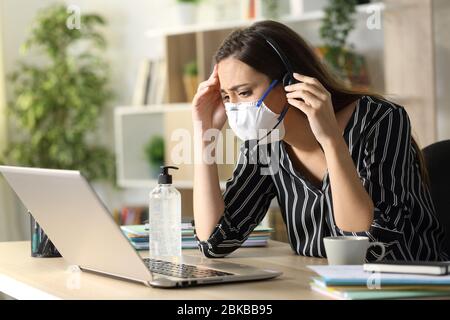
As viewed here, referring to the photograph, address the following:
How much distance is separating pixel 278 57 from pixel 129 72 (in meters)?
3.01

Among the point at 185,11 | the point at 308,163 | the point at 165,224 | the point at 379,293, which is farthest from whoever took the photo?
the point at 185,11

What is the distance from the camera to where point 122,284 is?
1381mm

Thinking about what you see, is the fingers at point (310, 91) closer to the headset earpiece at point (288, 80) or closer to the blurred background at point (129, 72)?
the headset earpiece at point (288, 80)

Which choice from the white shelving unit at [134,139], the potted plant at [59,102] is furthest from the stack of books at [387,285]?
the potted plant at [59,102]

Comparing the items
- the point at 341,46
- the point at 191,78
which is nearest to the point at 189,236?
the point at 341,46

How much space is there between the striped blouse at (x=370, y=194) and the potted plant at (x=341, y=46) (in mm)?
1498

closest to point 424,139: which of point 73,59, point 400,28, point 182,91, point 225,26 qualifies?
point 400,28

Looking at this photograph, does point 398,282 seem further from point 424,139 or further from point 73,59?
point 73,59

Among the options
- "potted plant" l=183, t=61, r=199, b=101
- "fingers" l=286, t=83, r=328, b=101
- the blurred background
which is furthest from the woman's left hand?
"potted plant" l=183, t=61, r=199, b=101

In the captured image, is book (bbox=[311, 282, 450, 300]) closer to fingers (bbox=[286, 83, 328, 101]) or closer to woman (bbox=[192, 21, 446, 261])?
woman (bbox=[192, 21, 446, 261])

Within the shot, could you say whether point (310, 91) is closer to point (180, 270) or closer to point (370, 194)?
point (370, 194)

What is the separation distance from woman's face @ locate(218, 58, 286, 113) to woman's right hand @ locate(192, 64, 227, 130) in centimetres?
9

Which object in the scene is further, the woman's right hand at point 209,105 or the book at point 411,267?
the woman's right hand at point 209,105

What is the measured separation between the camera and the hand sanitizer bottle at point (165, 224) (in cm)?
171
